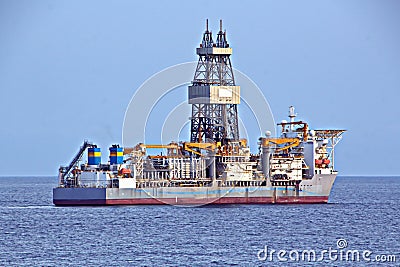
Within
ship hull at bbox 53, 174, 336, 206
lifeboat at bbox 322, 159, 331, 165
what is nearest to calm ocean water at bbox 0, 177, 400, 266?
ship hull at bbox 53, 174, 336, 206

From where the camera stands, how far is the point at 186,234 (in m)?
67.9

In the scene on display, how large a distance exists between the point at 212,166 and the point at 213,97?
9.84 m

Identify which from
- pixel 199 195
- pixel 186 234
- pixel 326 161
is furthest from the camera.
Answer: pixel 326 161

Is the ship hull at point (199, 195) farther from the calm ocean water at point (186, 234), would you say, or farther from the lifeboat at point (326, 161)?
the lifeboat at point (326, 161)

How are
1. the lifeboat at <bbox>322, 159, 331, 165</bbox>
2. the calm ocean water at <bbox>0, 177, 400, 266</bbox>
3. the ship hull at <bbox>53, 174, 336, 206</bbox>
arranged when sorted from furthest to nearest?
the lifeboat at <bbox>322, 159, 331, 165</bbox>
the ship hull at <bbox>53, 174, 336, 206</bbox>
the calm ocean water at <bbox>0, 177, 400, 266</bbox>

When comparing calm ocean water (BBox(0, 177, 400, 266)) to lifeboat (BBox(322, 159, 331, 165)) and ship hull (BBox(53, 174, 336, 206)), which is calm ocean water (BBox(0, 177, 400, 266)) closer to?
ship hull (BBox(53, 174, 336, 206))

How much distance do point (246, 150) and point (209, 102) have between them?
8.36 metres

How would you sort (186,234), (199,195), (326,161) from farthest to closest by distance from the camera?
1. (326,161)
2. (199,195)
3. (186,234)

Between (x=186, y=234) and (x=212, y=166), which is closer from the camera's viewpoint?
(x=186, y=234)

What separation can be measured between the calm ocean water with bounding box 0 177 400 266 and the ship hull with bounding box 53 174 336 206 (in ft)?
3.46

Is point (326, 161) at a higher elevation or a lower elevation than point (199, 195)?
higher

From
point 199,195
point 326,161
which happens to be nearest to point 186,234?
point 199,195

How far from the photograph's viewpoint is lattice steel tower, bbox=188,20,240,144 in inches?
4008

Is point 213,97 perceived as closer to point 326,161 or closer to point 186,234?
point 326,161
